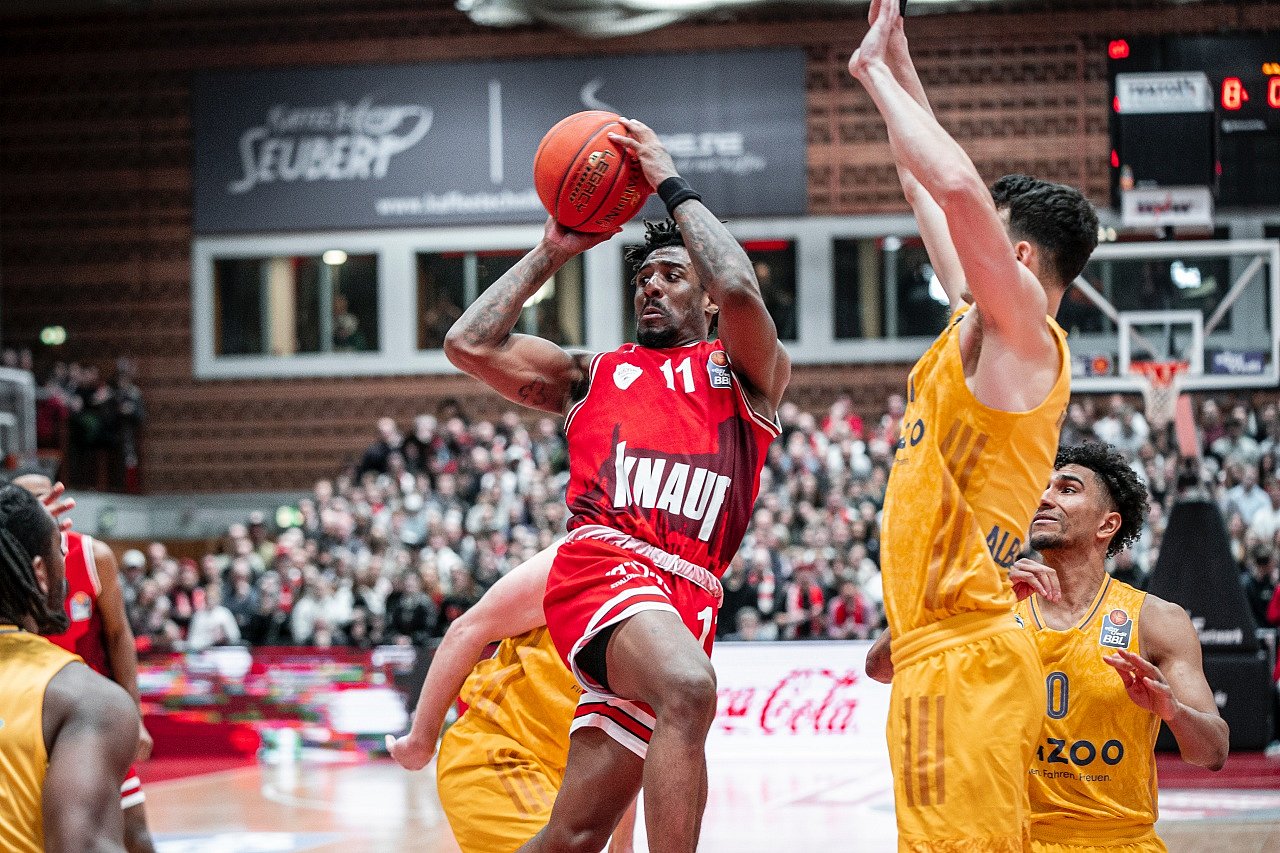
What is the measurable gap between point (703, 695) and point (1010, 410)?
956mm

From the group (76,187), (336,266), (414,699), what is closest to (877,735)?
(414,699)

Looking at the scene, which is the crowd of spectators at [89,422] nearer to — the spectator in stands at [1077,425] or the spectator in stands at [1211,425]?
the spectator in stands at [1077,425]

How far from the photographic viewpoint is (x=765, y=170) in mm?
21672

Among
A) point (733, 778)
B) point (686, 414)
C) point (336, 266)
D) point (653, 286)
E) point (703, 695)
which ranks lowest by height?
point (733, 778)

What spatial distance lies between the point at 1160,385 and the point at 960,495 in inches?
503

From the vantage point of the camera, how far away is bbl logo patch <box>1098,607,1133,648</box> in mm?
Result: 4117

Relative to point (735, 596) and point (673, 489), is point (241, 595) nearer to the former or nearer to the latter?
point (735, 596)

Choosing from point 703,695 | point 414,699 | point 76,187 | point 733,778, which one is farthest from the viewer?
point 76,187

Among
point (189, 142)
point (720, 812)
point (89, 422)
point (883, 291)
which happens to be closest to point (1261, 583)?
point (720, 812)

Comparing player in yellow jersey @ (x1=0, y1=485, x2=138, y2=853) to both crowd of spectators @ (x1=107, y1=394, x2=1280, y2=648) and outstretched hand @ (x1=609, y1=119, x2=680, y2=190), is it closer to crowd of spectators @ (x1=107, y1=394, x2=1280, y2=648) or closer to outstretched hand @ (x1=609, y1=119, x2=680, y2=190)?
outstretched hand @ (x1=609, y1=119, x2=680, y2=190)

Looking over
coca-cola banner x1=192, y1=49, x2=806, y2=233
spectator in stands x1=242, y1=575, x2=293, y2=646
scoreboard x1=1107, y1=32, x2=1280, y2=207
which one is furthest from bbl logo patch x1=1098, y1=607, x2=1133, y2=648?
coca-cola banner x1=192, y1=49, x2=806, y2=233

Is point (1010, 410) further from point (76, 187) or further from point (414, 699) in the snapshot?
point (76, 187)

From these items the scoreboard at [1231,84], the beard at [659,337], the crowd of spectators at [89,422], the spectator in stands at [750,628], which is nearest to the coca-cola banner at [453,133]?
the crowd of spectators at [89,422]

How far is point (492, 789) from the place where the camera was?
434 cm
